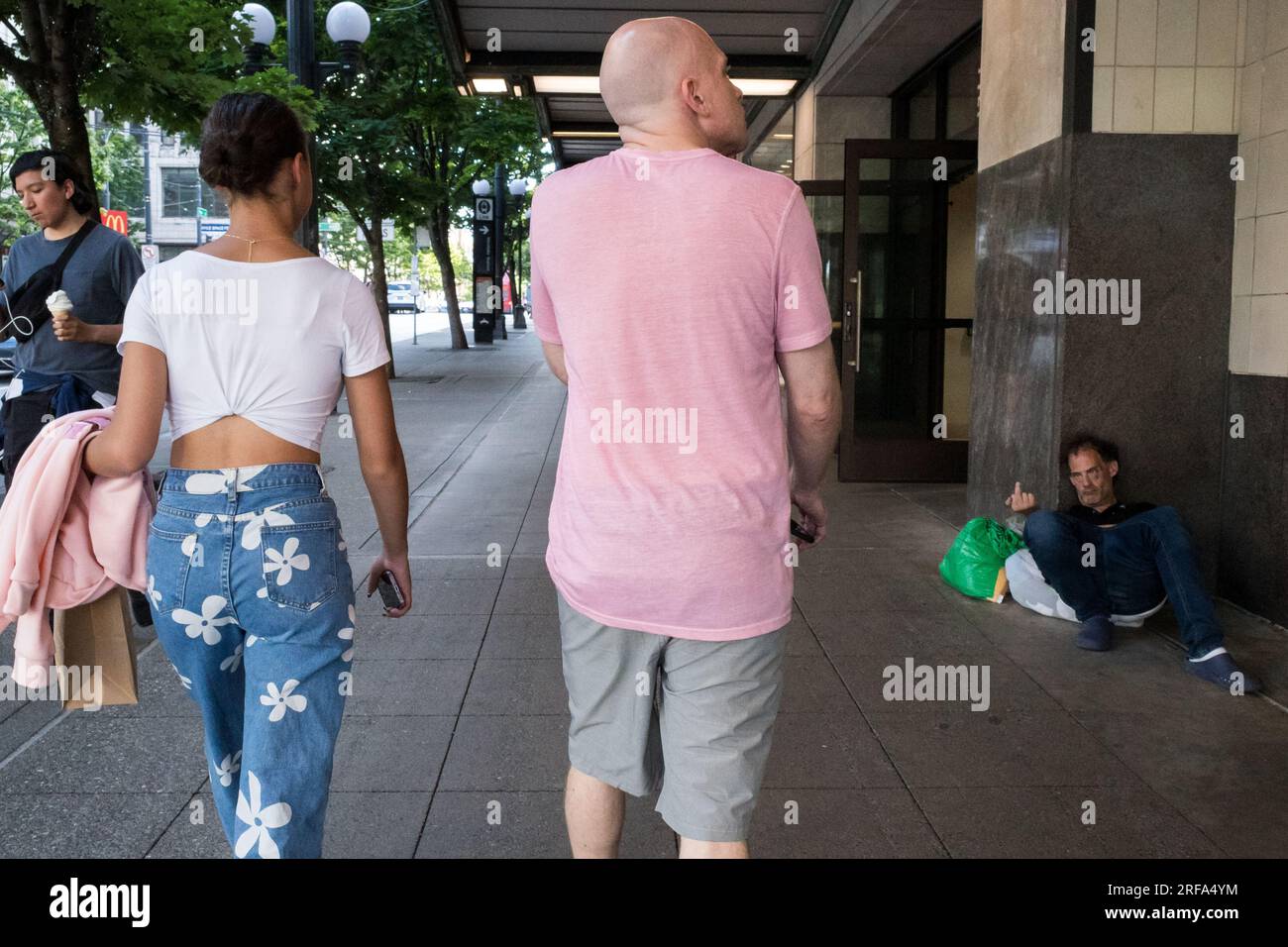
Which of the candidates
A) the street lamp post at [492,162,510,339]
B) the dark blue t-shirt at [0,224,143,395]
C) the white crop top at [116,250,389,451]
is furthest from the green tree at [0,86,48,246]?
the white crop top at [116,250,389,451]

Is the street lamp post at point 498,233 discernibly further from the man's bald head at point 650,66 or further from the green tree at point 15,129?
the man's bald head at point 650,66

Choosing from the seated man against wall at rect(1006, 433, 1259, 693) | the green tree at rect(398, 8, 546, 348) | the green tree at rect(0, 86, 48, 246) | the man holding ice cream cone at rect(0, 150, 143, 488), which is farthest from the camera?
the green tree at rect(0, 86, 48, 246)

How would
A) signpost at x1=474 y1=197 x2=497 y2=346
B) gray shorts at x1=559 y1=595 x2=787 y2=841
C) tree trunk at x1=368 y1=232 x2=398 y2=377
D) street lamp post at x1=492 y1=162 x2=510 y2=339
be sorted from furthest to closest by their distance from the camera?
street lamp post at x1=492 y1=162 x2=510 y2=339
signpost at x1=474 y1=197 x2=497 y2=346
tree trunk at x1=368 y1=232 x2=398 y2=377
gray shorts at x1=559 y1=595 x2=787 y2=841

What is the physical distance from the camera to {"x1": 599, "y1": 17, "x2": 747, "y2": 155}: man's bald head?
237 cm

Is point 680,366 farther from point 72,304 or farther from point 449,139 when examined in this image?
point 449,139

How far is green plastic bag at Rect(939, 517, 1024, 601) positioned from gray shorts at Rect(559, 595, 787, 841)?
4.29 m

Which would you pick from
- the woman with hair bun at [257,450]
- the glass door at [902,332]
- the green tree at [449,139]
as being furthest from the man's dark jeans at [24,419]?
the green tree at [449,139]

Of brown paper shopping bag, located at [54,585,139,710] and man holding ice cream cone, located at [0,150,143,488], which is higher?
man holding ice cream cone, located at [0,150,143,488]

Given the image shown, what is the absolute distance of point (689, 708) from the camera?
246cm

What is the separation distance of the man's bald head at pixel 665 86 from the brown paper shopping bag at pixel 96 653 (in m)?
1.57

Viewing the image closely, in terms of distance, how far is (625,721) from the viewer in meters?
2.55

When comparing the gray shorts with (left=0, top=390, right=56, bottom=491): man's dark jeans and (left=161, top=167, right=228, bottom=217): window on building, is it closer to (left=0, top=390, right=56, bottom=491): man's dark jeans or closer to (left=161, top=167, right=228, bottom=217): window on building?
(left=0, top=390, right=56, bottom=491): man's dark jeans
